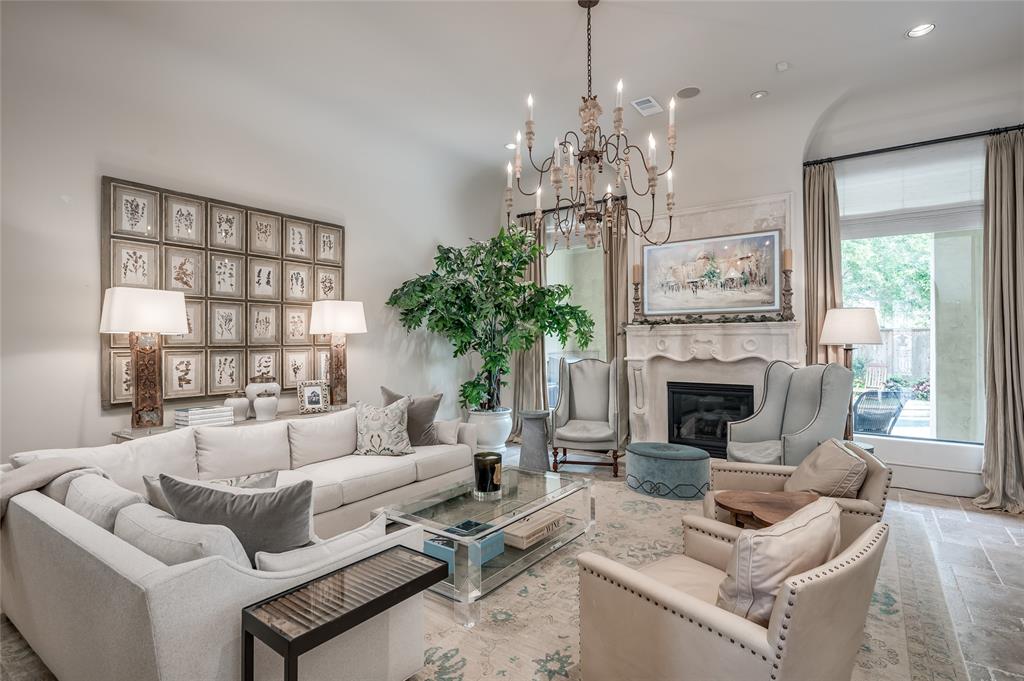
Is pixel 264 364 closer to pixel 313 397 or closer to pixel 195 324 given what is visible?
pixel 313 397

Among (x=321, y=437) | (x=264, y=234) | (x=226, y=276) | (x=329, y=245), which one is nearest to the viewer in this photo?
(x=321, y=437)

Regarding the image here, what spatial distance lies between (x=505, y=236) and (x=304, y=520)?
3.76 m

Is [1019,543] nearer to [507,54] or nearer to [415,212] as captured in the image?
[507,54]

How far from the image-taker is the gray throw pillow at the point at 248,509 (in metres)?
1.51

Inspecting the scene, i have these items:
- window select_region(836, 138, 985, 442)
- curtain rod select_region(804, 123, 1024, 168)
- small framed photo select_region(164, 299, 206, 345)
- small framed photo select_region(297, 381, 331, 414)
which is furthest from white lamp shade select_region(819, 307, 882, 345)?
small framed photo select_region(164, 299, 206, 345)

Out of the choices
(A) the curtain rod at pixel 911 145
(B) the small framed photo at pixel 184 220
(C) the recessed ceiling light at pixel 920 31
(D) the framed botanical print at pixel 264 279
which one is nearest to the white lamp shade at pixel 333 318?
(D) the framed botanical print at pixel 264 279

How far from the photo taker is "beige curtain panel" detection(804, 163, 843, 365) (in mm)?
4242

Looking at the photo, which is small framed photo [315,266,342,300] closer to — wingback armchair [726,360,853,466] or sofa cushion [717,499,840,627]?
wingback armchair [726,360,853,466]

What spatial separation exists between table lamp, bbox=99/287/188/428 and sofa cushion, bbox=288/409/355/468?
0.80 metres

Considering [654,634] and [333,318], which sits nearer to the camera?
[654,634]

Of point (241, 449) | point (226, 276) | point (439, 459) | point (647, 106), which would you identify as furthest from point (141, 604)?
point (647, 106)

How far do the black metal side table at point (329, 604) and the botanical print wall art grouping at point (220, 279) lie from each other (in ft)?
8.22

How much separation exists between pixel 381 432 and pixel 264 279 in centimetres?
158

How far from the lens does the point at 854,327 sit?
3766 mm
